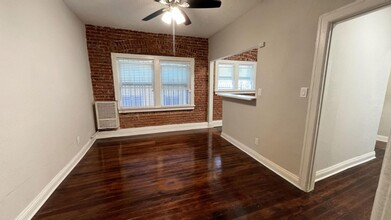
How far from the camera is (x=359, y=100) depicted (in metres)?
2.29

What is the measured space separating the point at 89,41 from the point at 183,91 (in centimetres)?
245

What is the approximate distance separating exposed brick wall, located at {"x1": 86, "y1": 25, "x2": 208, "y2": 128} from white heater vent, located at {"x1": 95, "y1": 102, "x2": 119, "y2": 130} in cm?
18

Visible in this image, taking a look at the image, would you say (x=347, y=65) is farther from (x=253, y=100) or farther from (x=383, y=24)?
(x=253, y=100)

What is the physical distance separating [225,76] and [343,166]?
3.59 meters

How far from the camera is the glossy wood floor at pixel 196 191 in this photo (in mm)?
1651

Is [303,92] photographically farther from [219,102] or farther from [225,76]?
[225,76]

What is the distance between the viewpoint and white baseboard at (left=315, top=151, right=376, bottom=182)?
2208mm

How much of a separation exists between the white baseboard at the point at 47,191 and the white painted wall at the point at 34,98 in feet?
0.17

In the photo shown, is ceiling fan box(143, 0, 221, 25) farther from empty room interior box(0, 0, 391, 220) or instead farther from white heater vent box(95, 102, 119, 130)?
white heater vent box(95, 102, 119, 130)

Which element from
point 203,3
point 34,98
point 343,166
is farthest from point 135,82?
point 343,166

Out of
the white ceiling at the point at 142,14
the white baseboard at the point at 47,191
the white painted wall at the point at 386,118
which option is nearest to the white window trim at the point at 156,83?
the white ceiling at the point at 142,14

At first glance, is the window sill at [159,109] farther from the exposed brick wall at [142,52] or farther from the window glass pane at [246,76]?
the window glass pane at [246,76]

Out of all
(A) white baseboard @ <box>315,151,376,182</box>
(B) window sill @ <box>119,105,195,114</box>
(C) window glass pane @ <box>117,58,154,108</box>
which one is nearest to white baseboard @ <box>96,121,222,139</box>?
(B) window sill @ <box>119,105,195,114</box>

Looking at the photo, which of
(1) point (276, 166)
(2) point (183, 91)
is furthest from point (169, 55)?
(1) point (276, 166)
